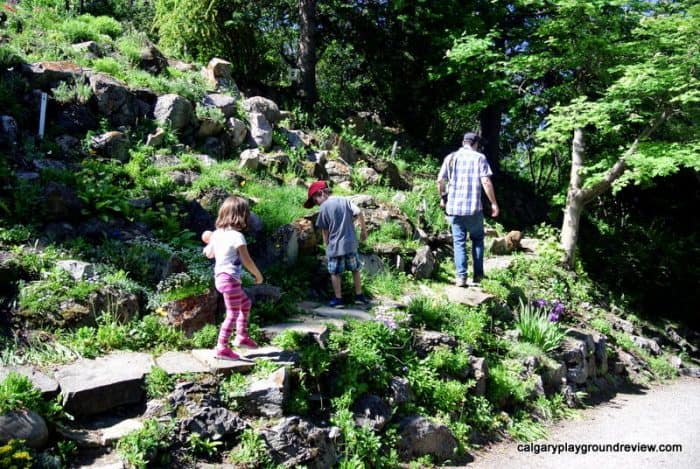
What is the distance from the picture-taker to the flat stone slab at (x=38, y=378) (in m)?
3.91

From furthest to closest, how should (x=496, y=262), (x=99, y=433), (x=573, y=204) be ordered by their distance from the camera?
(x=573, y=204), (x=496, y=262), (x=99, y=433)

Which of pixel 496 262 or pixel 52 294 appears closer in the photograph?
pixel 52 294

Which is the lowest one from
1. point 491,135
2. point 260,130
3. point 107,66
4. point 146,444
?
point 146,444

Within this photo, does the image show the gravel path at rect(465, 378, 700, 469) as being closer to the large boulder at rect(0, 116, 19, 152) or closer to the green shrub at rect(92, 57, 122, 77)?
the large boulder at rect(0, 116, 19, 152)

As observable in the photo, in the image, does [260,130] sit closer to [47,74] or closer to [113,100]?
[113,100]

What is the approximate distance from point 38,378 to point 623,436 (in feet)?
19.7

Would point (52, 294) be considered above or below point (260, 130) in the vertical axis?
below

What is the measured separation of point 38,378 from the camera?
402cm

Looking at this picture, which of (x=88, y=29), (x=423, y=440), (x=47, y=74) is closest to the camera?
(x=423, y=440)

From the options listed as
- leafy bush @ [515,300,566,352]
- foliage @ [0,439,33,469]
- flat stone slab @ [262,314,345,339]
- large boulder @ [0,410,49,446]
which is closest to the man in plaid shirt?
leafy bush @ [515,300,566,352]

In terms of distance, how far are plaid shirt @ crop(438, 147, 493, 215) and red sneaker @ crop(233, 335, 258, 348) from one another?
3522mm

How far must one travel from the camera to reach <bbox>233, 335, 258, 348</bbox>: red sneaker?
15.9 feet

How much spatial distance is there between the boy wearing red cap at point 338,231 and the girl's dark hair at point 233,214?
1.63m

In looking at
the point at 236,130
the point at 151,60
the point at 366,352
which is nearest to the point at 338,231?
the point at 366,352
